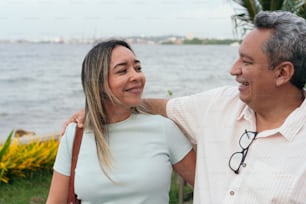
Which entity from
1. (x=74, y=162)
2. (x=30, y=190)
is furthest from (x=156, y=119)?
(x=30, y=190)

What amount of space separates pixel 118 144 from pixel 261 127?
25.7 inches

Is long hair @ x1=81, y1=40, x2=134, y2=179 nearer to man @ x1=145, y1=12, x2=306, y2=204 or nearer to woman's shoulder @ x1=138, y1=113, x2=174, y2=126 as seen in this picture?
woman's shoulder @ x1=138, y1=113, x2=174, y2=126

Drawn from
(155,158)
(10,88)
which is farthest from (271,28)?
(10,88)

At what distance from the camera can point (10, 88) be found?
2555 cm

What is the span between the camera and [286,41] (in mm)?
2414

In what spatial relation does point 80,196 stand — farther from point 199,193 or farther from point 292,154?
point 292,154

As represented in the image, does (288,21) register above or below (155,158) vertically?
above

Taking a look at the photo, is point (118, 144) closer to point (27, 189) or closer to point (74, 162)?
point (74, 162)

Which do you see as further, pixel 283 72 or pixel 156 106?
pixel 156 106

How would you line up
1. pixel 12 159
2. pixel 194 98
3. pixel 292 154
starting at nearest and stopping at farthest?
pixel 292 154
pixel 194 98
pixel 12 159

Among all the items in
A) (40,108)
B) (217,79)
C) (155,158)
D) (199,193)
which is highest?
(155,158)

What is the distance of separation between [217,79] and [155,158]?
26.1 m

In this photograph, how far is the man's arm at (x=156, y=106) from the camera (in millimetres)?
2812

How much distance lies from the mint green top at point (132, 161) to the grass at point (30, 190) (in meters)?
2.98
